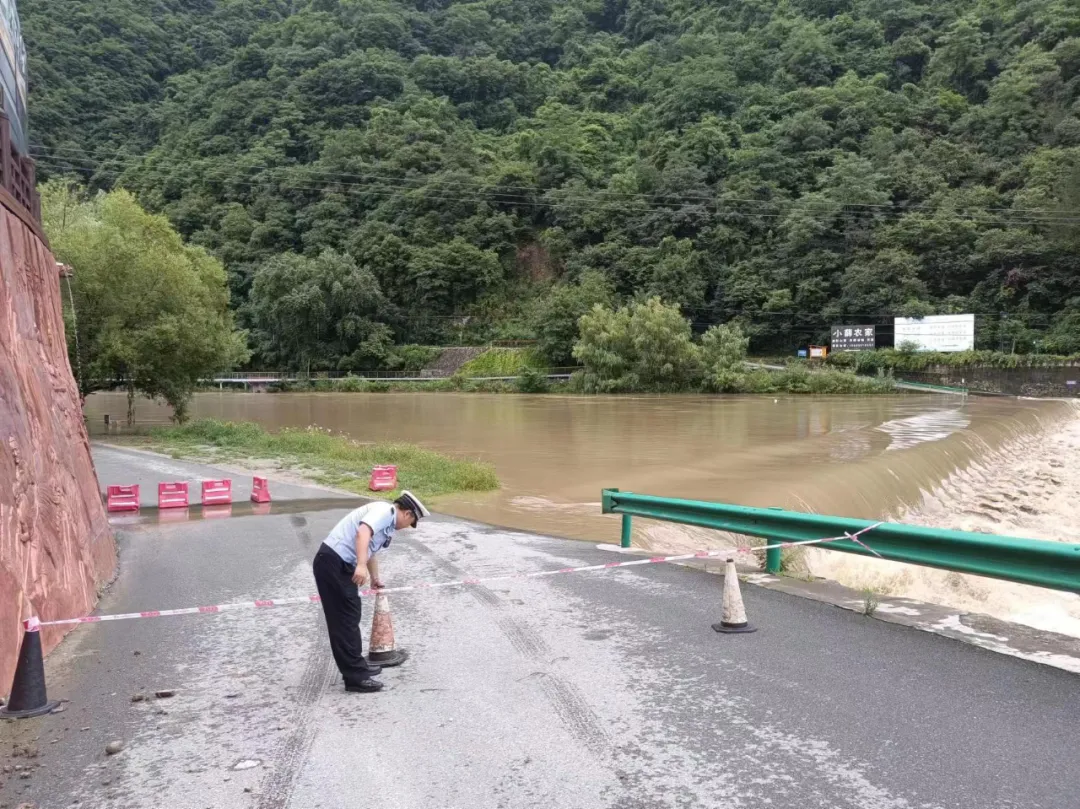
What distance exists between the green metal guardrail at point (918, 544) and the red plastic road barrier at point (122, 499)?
1058 centimetres

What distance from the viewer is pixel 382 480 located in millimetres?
16953

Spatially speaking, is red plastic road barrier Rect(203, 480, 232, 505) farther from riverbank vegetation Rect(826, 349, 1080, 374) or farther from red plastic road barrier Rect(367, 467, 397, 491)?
riverbank vegetation Rect(826, 349, 1080, 374)

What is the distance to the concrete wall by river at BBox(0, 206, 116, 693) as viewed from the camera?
223 inches

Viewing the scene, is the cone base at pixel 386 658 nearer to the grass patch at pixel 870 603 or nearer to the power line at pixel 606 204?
the grass patch at pixel 870 603

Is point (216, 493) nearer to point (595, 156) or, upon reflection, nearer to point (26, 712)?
point (26, 712)

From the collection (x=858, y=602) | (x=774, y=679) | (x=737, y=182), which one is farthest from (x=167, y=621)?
(x=737, y=182)

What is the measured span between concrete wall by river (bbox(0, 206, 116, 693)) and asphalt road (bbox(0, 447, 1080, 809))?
22.0 inches

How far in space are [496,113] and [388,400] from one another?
10323 cm

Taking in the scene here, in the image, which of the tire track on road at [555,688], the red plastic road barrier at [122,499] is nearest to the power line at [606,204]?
the red plastic road barrier at [122,499]

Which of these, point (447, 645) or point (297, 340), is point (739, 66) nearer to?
point (297, 340)

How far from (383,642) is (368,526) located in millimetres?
1068

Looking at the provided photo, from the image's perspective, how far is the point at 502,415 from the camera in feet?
150

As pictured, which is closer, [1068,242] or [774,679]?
[774,679]

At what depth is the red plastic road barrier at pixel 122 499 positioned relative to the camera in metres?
14.5
